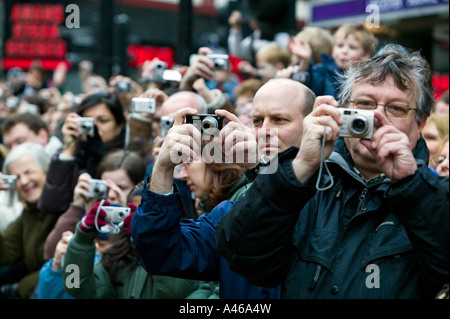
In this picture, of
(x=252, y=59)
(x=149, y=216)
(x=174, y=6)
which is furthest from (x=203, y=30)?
Answer: (x=149, y=216)

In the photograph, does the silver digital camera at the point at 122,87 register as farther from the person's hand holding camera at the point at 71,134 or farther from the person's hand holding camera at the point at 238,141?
the person's hand holding camera at the point at 238,141

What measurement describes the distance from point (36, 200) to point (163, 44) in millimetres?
19499

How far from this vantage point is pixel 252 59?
26.2 feet

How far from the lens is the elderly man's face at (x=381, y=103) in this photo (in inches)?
91.0

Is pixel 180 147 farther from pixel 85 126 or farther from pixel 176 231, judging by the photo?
pixel 85 126

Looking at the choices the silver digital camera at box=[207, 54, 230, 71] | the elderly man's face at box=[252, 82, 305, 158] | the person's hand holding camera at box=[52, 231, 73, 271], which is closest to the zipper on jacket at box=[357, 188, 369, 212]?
the elderly man's face at box=[252, 82, 305, 158]

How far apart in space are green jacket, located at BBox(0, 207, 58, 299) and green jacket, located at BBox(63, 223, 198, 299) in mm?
1241

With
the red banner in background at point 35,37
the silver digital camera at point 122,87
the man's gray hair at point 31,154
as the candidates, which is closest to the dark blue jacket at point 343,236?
the man's gray hair at point 31,154

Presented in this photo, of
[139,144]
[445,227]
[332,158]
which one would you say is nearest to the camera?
[445,227]

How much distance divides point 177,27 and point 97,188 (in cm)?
288

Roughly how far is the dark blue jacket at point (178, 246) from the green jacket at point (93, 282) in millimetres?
912

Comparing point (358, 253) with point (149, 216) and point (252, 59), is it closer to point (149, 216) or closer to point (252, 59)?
point (149, 216)

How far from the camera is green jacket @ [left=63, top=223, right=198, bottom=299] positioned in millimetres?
3502

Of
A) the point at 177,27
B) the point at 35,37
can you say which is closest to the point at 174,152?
the point at 177,27
